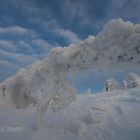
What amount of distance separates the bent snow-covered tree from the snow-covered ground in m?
0.90

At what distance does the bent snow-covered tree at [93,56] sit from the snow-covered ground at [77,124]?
896 millimetres

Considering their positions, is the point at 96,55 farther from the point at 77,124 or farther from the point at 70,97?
the point at 77,124

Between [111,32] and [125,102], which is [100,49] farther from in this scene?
[125,102]

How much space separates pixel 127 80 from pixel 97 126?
16.8 m

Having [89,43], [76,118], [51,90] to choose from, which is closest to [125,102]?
[76,118]

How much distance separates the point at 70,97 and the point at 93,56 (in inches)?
101

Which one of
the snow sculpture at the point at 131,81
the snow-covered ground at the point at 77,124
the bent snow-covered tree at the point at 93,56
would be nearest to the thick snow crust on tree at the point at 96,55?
the bent snow-covered tree at the point at 93,56

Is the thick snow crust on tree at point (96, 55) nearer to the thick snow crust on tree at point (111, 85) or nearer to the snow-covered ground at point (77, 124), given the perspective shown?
the snow-covered ground at point (77, 124)

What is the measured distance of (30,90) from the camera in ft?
33.1

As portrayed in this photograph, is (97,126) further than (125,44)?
Yes

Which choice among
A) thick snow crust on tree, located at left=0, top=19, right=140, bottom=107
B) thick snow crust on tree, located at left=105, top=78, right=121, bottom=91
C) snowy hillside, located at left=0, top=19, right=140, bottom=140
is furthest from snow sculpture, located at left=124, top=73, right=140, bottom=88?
thick snow crust on tree, located at left=0, top=19, right=140, bottom=107

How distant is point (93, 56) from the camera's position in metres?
6.25

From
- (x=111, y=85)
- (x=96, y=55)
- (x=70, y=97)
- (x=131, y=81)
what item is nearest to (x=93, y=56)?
(x=96, y=55)

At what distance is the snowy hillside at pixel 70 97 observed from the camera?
5.76 m
